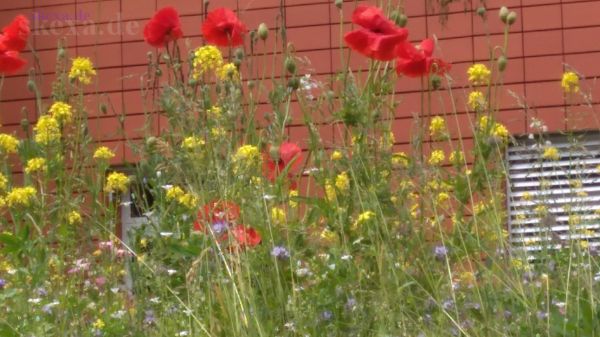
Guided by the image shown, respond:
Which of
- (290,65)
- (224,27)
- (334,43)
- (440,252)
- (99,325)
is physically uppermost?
(334,43)

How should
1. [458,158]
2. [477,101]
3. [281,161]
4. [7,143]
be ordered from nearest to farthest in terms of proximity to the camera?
[281,161]
[458,158]
[477,101]
[7,143]

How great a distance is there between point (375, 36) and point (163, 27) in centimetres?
81

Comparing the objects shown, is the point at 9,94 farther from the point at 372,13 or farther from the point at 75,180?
the point at 372,13

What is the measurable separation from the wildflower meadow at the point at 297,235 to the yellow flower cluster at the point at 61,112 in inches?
2.2

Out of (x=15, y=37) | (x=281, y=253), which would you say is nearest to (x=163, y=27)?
(x=15, y=37)

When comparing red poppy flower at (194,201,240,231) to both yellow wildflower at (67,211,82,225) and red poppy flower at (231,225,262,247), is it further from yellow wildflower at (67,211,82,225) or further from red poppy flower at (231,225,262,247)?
yellow wildflower at (67,211,82,225)

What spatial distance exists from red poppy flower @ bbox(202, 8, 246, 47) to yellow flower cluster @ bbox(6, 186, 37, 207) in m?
0.64

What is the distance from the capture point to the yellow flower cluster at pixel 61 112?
13.4 ft

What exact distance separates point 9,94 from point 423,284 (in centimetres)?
651

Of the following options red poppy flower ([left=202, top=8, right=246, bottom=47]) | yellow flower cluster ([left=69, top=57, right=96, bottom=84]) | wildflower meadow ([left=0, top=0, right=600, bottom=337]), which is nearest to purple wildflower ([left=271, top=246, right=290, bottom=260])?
wildflower meadow ([left=0, top=0, right=600, bottom=337])

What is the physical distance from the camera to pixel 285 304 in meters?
2.89

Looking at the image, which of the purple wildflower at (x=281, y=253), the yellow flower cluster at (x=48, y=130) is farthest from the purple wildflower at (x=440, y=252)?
the yellow flower cluster at (x=48, y=130)

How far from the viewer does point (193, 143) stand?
3.06 meters

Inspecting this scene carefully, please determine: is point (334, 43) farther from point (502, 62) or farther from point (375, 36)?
point (375, 36)
